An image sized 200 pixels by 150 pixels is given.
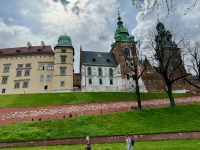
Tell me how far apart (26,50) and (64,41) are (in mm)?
12395

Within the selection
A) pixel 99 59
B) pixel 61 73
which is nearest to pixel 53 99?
pixel 61 73

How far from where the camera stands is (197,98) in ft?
123

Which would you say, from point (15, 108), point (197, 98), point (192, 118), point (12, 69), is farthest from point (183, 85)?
point (12, 69)

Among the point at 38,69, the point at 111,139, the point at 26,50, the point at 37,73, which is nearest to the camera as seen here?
the point at 111,139

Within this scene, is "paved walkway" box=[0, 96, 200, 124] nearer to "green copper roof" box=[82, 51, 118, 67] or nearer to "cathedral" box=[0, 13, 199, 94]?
"cathedral" box=[0, 13, 199, 94]

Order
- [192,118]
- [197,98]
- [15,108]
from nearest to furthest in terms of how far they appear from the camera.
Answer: [192,118], [15,108], [197,98]

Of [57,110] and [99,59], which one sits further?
[99,59]

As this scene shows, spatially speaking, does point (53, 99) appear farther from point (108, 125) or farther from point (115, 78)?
point (115, 78)

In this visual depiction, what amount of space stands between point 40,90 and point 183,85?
43.2 meters

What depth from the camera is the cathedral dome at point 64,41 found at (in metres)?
51.6

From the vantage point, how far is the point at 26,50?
5347 centimetres

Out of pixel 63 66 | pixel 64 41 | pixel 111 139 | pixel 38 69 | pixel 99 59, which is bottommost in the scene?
pixel 111 139

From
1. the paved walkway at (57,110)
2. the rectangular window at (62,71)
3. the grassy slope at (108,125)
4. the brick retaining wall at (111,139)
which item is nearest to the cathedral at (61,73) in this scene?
the rectangular window at (62,71)

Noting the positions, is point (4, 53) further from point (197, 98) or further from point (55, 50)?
point (197, 98)
